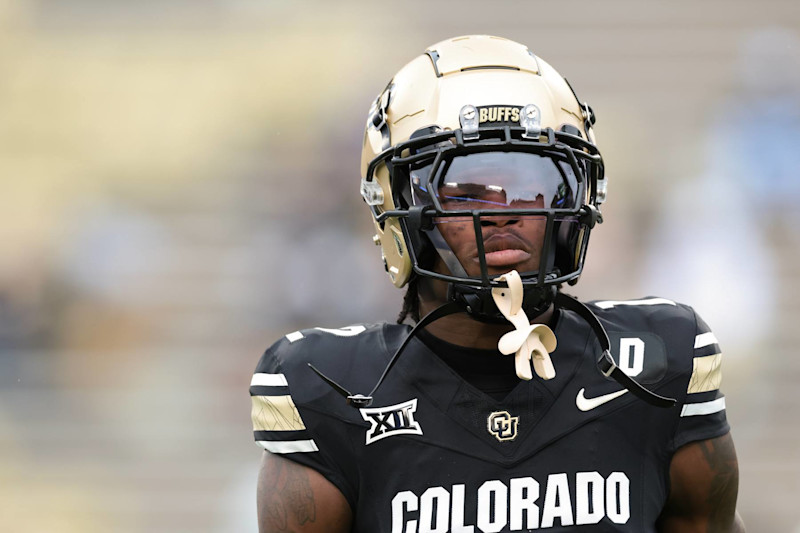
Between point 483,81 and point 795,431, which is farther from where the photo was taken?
point 795,431

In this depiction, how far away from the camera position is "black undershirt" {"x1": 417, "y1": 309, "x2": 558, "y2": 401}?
1.69m

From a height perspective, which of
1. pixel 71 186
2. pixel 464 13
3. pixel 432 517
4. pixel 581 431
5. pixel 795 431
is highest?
pixel 464 13

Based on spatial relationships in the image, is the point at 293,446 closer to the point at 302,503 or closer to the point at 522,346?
the point at 302,503

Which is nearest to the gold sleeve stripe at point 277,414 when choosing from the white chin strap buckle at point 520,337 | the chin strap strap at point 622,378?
the white chin strap buckle at point 520,337

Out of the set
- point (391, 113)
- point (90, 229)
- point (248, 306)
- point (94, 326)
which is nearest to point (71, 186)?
point (90, 229)

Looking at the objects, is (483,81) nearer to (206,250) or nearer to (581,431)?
(581,431)

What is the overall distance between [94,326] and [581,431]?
3375mm

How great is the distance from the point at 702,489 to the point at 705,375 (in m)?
0.20

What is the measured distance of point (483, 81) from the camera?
173 centimetres

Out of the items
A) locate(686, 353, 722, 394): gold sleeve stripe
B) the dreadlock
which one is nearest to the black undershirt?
the dreadlock

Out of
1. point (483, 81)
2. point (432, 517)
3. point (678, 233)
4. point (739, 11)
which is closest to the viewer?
point (432, 517)

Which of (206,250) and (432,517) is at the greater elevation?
(206,250)

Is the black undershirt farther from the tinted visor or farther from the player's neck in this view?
the tinted visor

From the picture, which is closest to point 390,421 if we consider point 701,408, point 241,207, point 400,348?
point 400,348
